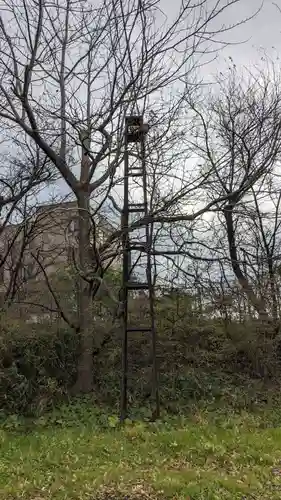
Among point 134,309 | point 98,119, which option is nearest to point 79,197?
point 98,119

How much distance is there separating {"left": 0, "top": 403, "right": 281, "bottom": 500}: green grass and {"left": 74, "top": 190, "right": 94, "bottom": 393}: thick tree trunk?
5.31 ft

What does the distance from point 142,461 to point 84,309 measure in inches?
180

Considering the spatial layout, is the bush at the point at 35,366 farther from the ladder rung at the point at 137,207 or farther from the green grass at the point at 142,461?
the ladder rung at the point at 137,207

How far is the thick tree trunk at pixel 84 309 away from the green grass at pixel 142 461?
1.62 metres

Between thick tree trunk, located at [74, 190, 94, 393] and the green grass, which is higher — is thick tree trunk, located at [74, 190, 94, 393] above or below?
above

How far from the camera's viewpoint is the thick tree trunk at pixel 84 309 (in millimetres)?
9125

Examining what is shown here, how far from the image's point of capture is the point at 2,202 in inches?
482

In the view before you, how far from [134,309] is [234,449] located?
15.4 feet

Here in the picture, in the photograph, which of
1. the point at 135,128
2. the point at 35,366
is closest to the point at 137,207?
the point at 135,128

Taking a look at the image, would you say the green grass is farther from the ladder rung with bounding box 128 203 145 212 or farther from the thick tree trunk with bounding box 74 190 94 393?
the ladder rung with bounding box 128 203 145 212

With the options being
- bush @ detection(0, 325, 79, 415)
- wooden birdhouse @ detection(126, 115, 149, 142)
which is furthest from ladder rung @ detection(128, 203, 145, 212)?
bush @ detection(0, 325, 79, 415)

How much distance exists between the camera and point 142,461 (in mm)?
4984

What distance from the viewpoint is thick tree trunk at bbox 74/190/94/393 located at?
29.9 feet

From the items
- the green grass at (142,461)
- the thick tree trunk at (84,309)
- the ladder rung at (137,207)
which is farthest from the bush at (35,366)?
the ladder rung at (137,207)
